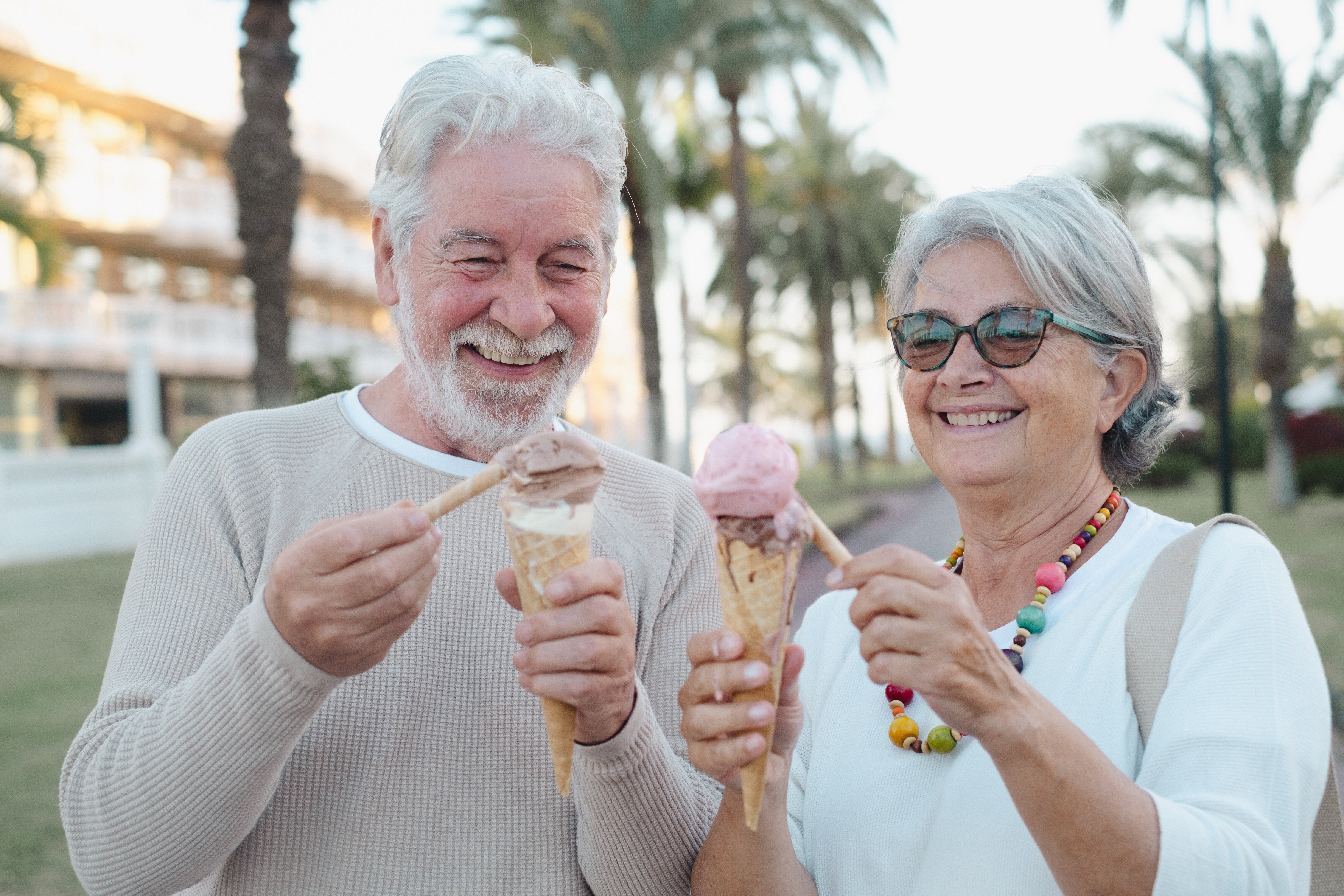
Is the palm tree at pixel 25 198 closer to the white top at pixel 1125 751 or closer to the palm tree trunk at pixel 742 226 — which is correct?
the white top at pixel 1125 751

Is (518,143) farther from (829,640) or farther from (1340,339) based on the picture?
(1340,339)

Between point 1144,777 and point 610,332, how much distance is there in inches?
1911

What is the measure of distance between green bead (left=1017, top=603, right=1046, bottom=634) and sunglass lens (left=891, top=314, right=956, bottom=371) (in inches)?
23.2

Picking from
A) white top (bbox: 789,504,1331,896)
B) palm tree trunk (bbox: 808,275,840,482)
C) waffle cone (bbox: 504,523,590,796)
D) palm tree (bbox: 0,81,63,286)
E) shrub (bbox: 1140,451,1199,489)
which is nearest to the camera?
white top (bbox: 789,504,1331,896)

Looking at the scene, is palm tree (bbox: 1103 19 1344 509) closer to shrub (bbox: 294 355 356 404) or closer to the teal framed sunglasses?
shrub (bbox: 294 355 356 404)

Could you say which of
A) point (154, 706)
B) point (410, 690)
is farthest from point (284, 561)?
point (410, 690)

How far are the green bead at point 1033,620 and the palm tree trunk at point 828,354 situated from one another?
31284 millimetres

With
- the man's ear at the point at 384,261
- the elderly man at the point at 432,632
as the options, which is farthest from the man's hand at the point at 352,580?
the man's ear at the point at 384,261

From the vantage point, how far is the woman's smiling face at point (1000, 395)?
223 cm

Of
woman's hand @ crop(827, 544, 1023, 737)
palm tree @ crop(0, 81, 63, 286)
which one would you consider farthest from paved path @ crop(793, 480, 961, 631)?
palm tree @ crop(0, 81, 63, 286)

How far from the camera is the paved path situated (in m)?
13.4

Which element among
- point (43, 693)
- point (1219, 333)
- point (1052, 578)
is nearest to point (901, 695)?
point (1052, 578)

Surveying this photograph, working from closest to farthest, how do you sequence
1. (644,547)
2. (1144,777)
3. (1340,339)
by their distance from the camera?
(1144,777) < (644,547) < (1340,339)

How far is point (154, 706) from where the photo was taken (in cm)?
195
